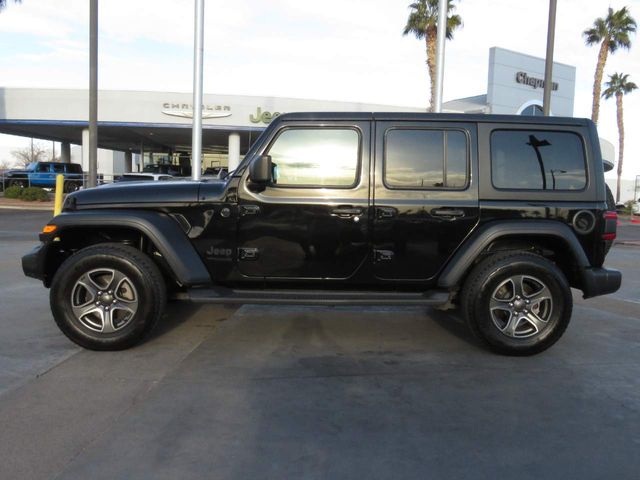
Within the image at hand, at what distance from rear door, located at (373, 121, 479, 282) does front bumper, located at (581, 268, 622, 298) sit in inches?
43.3

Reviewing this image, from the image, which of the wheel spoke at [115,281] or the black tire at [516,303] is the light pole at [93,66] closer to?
the wheel spoke at [115,281]

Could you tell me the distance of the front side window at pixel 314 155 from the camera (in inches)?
185

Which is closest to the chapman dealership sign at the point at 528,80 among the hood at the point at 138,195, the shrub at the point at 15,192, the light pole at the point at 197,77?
the light pole at the point at 197,77

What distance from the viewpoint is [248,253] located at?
4.65 meters

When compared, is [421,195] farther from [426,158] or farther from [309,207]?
[309,207]

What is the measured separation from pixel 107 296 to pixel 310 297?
1.73 metres

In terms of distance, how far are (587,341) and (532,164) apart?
1875mm

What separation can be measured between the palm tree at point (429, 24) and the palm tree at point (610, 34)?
14.1 metres

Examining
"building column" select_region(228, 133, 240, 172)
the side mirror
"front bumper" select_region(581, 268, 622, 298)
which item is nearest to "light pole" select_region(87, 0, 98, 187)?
the side mirror

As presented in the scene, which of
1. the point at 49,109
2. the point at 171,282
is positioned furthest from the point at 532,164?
the point at 49,109

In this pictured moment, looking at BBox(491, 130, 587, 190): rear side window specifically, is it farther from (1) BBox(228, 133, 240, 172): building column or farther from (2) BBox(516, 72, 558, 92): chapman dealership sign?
(2) BBox(516, 72, 558, 92): chapman dealership sign

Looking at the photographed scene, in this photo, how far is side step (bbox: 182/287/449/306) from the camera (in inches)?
179

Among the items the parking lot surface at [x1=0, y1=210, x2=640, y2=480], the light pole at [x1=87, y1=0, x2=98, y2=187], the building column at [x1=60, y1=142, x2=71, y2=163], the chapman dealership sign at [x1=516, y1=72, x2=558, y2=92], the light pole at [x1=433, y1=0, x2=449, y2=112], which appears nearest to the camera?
the parking lot surface at [x1=0, y1=210, x2=640, y2=480]

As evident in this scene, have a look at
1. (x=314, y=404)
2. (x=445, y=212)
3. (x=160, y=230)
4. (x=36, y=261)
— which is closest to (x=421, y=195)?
(x=445, y=212)
